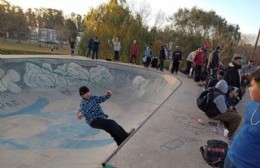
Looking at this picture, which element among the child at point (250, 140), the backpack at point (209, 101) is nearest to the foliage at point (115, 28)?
the backpack at point (209, 101)

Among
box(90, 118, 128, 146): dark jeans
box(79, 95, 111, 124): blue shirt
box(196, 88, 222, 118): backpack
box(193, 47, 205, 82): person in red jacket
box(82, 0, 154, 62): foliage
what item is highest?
box(82, 0, 154, 62): foliage

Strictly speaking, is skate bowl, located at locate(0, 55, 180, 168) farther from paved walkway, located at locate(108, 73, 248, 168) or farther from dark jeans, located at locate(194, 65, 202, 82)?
paved walkway, located at locate(108, 73, 248, 168)

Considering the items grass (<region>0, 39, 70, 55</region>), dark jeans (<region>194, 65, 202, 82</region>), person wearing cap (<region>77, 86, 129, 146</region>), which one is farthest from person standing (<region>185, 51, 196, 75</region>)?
grass (<region>0, 39, 70, 55</region>)

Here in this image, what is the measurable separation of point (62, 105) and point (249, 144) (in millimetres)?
10642

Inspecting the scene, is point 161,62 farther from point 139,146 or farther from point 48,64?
point 139,146

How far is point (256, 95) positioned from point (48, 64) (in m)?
14.5

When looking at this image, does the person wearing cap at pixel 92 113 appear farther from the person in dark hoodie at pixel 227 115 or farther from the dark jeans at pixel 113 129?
the person in dark hoodie at pixel 227 115

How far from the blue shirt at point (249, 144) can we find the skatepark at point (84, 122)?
204cm

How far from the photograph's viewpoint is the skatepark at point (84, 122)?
495 centimetres

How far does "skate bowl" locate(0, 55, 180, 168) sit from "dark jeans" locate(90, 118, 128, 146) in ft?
4.40

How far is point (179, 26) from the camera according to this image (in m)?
44.0

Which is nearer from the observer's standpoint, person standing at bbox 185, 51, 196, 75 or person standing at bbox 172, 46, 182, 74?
person standing at bbox 172, 46, 182, 74

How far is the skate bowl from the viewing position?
7.50m

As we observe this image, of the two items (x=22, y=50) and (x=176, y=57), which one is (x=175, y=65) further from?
(x=22, y=50)
